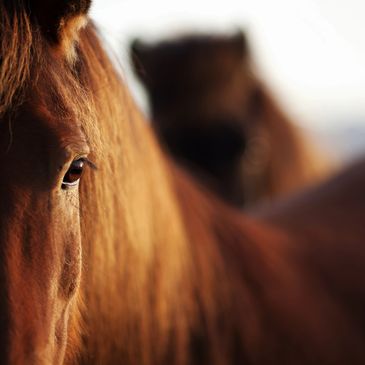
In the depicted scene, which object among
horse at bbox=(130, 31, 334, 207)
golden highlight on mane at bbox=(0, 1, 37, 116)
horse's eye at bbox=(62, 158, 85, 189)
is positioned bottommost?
horse's eye at bbox=(62, 158, 85, 189)

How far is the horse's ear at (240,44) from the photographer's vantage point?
17.0ft

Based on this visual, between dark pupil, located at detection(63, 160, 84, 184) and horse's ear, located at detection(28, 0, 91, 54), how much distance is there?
9.4 inches

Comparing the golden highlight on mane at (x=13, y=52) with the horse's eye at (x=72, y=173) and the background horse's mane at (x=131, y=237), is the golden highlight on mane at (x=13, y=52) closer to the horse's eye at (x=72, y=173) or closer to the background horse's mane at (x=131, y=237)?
the background horse's mane at (x=131, y=237)

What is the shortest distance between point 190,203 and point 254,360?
455 mm

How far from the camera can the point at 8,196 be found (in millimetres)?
1058

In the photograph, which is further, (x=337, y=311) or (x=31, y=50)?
(x=337, y=311)

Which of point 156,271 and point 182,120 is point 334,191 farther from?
point 182,120

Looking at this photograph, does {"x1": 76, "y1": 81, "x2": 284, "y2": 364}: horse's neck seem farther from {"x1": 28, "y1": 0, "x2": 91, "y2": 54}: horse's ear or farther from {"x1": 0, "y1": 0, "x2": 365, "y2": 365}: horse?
{"x1": 28, "y1": 0, "x2": 91, "y2": 54}: horse's ear

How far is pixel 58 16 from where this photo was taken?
1.20 metres

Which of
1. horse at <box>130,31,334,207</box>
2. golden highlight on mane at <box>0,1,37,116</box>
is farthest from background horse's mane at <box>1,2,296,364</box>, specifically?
horse at <box>130,31,334,207</box>

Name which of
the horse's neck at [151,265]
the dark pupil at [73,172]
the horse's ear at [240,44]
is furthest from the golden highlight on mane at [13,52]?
the horse's ear at [240,44]

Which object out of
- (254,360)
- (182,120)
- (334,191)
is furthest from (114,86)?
(182,120)

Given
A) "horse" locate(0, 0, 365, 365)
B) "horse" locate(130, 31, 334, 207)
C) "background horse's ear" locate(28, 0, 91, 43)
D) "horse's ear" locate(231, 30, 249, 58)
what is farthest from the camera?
"horse's ear" locate(231, 30, 249, 58)

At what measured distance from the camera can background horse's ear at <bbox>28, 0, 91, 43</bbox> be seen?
1.18m
